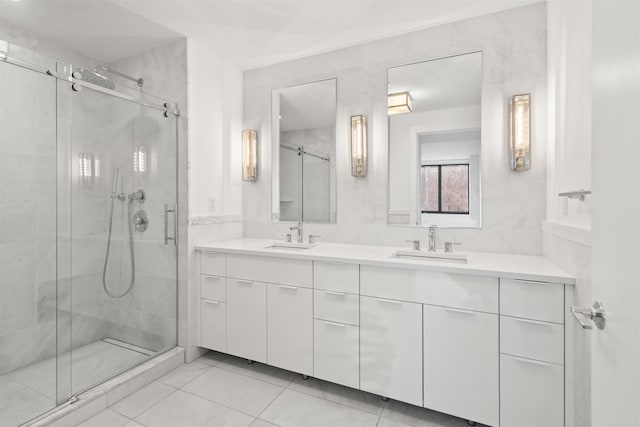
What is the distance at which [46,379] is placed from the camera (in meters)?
1.75

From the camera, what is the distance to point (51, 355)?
1.80 m

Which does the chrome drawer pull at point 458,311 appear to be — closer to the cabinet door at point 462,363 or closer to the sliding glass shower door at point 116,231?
the cabinet door at point 462,363

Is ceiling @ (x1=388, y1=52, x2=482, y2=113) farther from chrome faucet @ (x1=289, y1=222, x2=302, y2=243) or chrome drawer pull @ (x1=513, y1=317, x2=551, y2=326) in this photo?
chrome drawer pull @ (x1=513, y1=317, x2=551, y2=326)

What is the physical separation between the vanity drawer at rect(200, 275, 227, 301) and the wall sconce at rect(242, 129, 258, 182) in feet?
3.17

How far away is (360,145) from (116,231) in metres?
1.88

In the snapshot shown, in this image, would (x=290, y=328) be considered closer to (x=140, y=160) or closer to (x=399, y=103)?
(x=140, y=160)

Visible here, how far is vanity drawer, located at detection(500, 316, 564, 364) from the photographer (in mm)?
1417

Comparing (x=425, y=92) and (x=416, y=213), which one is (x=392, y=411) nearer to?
(x=416, y=213)

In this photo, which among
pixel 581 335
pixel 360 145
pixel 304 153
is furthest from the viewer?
pixel 304 153

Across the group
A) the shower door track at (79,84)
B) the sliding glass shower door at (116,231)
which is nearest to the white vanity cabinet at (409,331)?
the sliding glass shower door at (116,231)

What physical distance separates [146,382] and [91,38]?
2.53 metres

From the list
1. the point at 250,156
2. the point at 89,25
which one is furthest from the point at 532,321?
the point at 89,25

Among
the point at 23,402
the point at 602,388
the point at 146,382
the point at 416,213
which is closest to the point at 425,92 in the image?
the point at 416,213

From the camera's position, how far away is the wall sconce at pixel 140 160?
223cm
